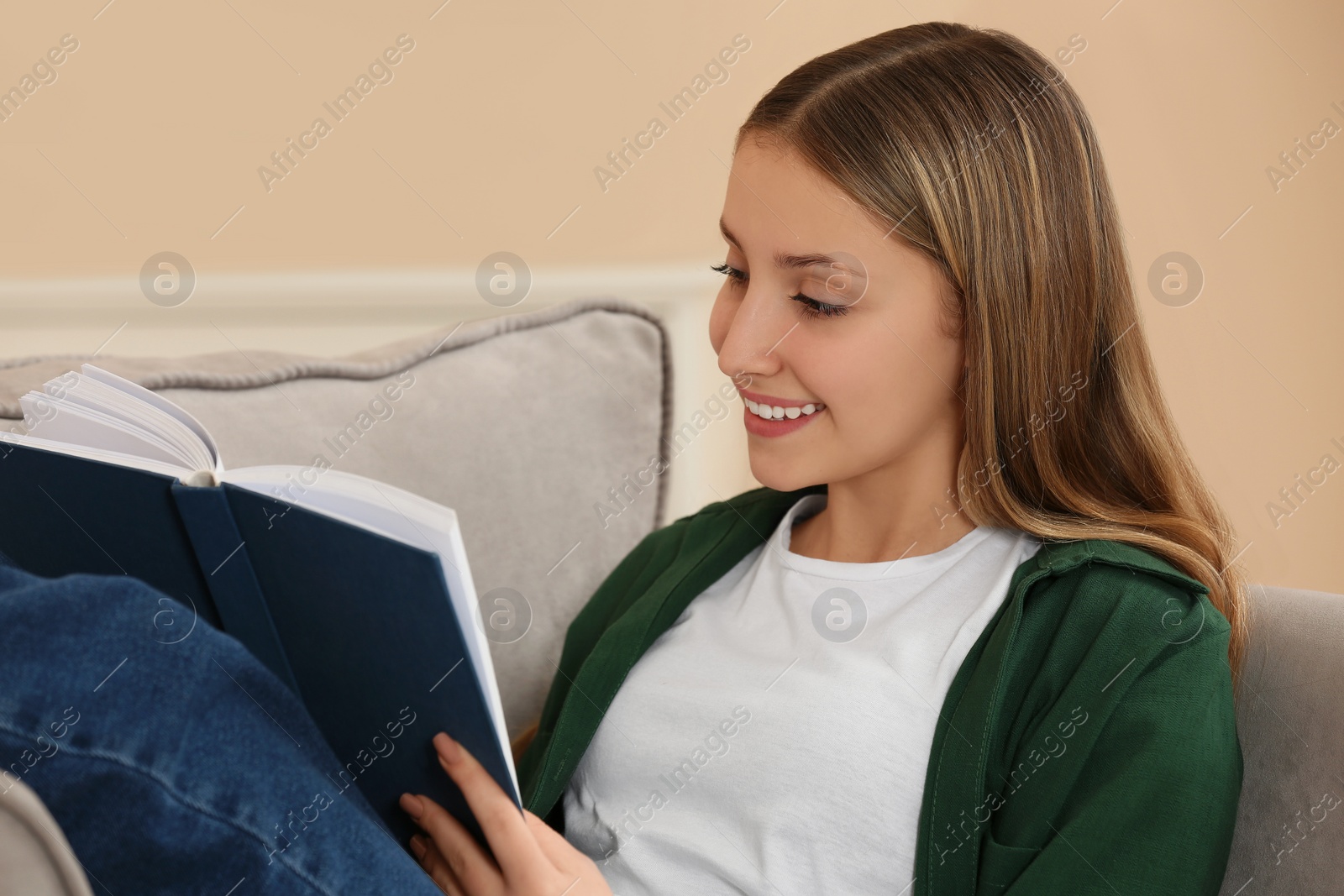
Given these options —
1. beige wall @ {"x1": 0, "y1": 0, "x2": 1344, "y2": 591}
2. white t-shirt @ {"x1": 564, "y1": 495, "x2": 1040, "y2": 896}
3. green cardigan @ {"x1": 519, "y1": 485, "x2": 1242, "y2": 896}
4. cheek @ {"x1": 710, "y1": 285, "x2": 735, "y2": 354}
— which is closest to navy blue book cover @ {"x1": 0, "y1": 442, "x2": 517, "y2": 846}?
white t-shirt @ {"x1": 564, "y1": 495, "x2": 1040, "y2": 896}

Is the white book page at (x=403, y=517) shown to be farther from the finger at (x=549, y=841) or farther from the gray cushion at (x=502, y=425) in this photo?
the gray cushion at (x=502, y=425)

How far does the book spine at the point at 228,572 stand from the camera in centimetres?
64

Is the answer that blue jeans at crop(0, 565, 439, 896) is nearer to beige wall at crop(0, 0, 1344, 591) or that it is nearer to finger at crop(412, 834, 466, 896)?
finger at crop(412, 834, 466, 896)

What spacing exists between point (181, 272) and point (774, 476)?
3.53 ft

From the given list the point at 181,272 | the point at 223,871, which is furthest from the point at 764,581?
the point at 181,272

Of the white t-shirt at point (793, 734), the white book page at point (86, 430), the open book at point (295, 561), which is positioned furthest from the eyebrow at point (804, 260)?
the white book page at point (86, 430)

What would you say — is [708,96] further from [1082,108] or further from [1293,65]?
[1082,108]

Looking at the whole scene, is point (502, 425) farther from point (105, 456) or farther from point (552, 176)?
point (552, 176)

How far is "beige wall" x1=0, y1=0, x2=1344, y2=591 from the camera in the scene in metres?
1.53

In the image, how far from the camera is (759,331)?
3.01ft

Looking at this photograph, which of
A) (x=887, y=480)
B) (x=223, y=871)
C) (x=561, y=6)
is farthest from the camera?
(x=561, y=6)

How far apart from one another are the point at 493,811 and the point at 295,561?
0.71 ft

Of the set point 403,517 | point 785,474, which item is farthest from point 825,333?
point 403,517

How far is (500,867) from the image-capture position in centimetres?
73
